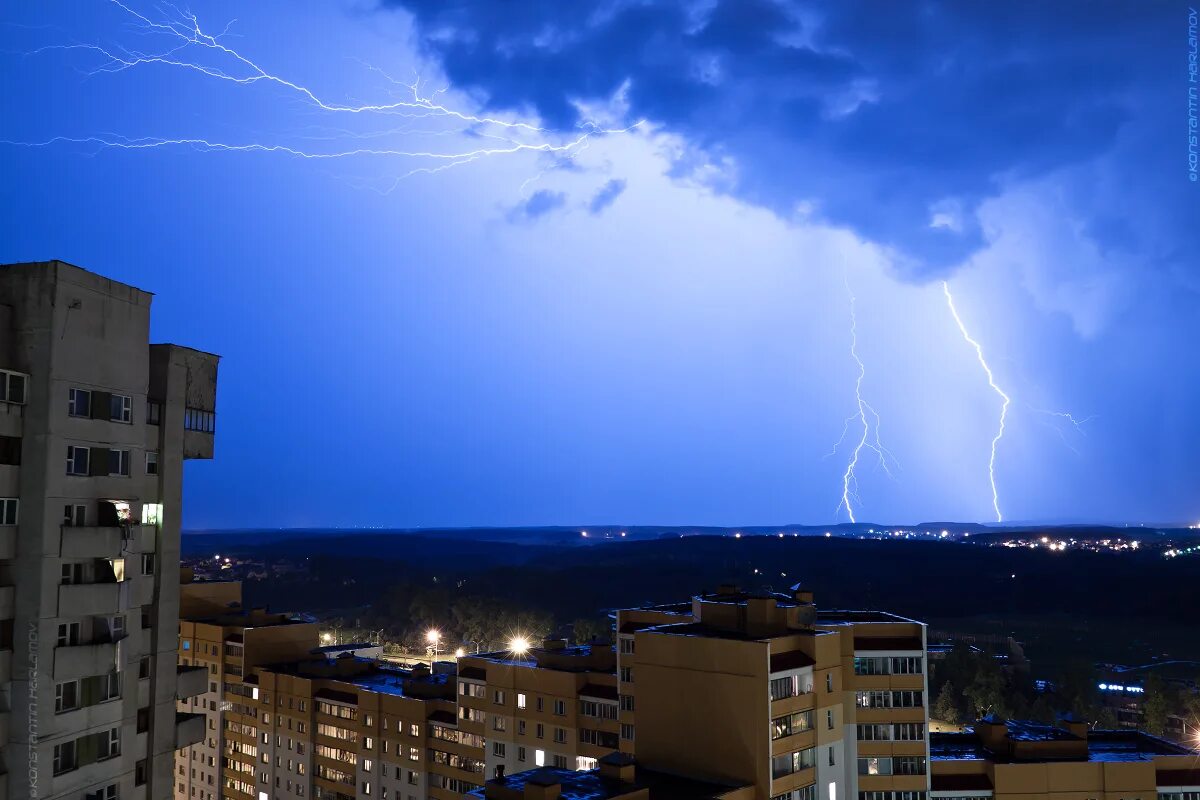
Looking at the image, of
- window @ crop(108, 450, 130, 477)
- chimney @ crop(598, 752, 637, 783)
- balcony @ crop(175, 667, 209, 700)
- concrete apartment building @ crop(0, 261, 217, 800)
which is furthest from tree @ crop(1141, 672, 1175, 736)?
window @ crop(108, 450, 130, 477)

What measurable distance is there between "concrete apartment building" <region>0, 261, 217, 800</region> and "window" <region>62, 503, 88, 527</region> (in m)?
0.03

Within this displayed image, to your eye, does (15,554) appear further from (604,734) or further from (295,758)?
(295,758)

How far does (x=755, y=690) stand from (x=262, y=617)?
52.2m

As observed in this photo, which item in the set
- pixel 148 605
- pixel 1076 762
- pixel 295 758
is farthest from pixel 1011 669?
pixel 148 605

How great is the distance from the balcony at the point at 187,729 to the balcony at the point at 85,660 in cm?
481

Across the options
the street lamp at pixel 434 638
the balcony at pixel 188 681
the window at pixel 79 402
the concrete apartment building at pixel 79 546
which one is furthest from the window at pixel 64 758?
the street lamp at pixel 434 638

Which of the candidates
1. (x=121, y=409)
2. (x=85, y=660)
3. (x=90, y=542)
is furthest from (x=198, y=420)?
(x=85, y=660)

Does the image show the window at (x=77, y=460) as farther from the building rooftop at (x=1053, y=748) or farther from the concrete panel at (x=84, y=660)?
the building rooftop at (x=1053, y=748)

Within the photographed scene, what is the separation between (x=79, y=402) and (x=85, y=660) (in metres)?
6.33

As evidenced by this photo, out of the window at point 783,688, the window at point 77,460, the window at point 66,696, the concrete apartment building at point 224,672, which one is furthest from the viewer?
the concrete apartment building at point 224,672

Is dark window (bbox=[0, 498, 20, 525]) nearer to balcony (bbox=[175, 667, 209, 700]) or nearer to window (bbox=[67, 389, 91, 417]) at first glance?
window (bbox=[67, 389, 91, 417])

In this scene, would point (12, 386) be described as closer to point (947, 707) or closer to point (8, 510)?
point (8, 510)

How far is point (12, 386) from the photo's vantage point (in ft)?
67.0

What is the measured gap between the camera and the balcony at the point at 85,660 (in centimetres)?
2028
